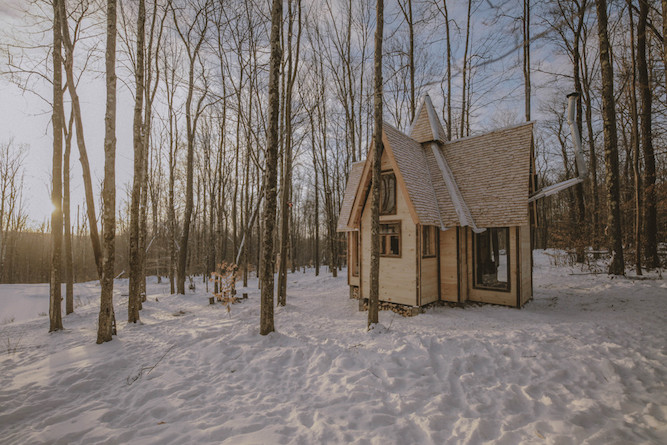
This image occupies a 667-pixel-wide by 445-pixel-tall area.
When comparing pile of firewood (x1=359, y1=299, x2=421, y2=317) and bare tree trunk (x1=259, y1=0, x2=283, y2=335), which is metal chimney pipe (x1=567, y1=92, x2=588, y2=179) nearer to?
pile of firewood (x1=359, y1=299, x2=421, y2=317)

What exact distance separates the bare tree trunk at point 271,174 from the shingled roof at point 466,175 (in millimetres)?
3379

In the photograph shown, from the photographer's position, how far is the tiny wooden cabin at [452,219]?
7754mm

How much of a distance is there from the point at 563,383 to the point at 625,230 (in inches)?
526

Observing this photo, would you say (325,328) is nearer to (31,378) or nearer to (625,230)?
(31,378)

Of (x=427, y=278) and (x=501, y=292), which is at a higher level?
(x=427, y=278)

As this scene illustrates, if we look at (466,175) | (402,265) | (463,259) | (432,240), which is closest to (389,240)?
(402,265)

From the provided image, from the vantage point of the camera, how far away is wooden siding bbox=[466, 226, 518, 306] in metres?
7.75

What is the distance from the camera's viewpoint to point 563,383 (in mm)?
3719

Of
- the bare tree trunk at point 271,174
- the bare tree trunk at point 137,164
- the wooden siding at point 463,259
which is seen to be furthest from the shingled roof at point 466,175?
the bare tree trunk at point 137,164

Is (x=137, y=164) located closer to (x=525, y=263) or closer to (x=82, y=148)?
(x=82, y=148)

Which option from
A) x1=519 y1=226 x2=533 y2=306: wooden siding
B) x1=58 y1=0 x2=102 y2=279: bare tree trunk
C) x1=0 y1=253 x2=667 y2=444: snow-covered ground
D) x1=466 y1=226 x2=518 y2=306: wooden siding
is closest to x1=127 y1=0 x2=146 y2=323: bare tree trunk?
x1=58 y1=0 x2=102 y2=279: bare tree trunk

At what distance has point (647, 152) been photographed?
10461 millimetres

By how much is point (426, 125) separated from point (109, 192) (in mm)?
10151

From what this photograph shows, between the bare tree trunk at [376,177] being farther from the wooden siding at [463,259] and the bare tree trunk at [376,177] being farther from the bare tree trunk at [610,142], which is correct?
the bare tree trunk at [610,142]
